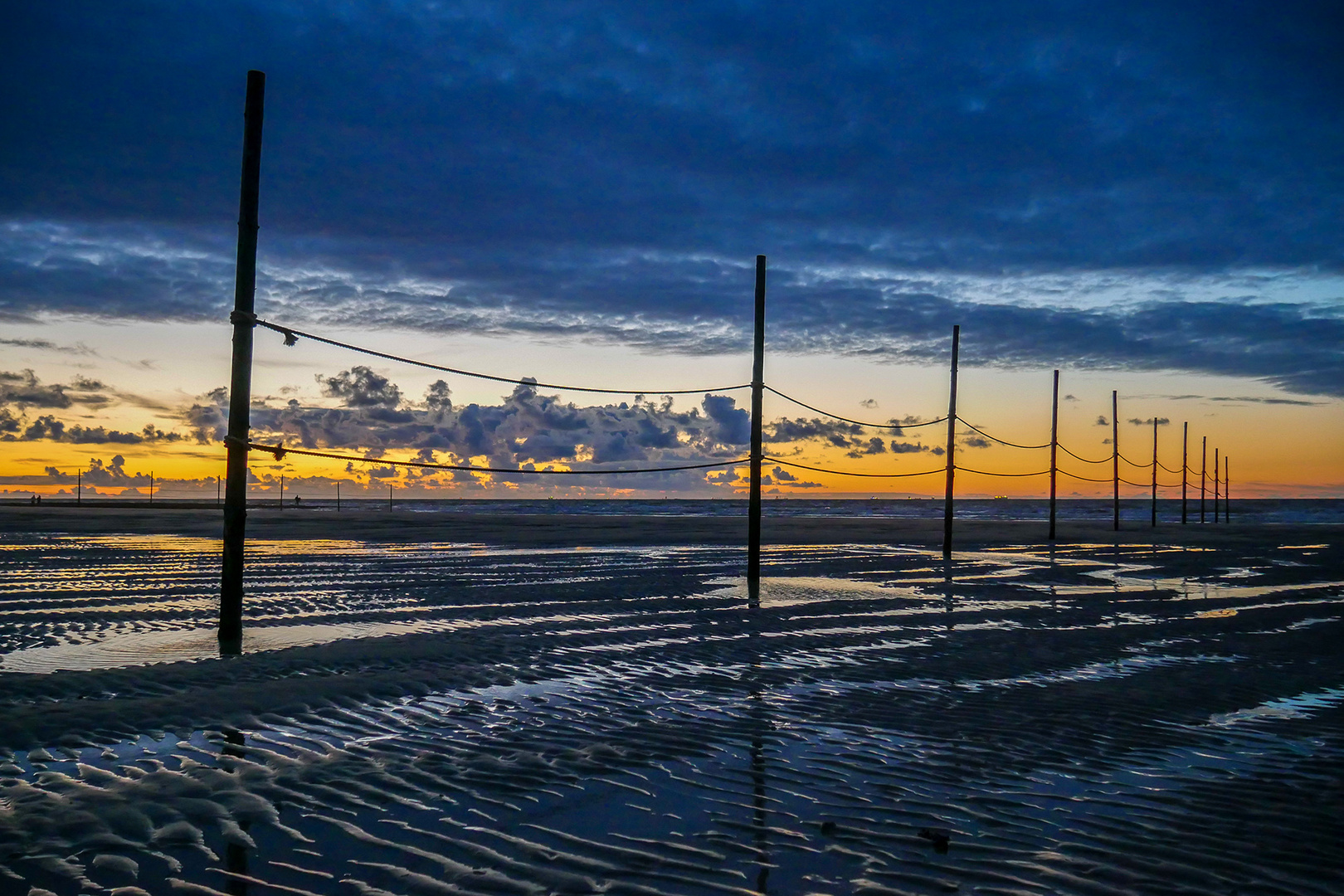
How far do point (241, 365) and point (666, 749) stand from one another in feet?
26.1

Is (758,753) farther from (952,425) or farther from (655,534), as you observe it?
(655,534)

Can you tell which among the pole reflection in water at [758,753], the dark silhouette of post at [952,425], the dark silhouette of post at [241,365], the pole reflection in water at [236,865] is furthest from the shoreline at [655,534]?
the pole reflection in water at [236,865]

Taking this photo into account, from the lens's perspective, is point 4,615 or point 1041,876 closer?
point 1041,876

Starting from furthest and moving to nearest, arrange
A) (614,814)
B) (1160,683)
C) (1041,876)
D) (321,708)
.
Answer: (1160,683) < (321,708) < (614,814) < (1041,876)

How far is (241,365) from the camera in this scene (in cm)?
1109

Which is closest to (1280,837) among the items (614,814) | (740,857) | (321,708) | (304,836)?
(740,857)

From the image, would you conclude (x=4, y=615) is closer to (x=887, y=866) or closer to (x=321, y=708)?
(x=321, y=708)

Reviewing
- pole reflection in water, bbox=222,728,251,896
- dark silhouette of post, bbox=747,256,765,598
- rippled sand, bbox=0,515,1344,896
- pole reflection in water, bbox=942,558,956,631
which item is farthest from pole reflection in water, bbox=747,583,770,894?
dark silhouette of post, bbox=747,256,765,598

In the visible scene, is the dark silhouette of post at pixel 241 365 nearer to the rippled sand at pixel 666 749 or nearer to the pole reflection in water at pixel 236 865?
the rippled sand at pixel 666 749

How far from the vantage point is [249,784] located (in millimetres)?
5543

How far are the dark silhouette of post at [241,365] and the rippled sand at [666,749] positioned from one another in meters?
0.85

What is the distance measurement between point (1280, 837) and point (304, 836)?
5.47 meters

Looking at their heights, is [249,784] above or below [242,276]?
below

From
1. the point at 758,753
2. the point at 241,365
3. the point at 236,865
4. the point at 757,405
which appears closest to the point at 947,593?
the point at 757,405
